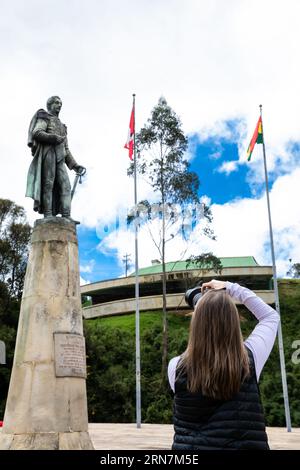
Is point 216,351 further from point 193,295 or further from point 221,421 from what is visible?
point 193,295

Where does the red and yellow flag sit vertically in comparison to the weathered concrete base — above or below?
above

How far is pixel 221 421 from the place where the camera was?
1.76 m

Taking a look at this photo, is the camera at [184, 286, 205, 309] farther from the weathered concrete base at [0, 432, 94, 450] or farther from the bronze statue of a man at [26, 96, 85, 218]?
the bronze statue of a man at [26, 96, 85, 218]

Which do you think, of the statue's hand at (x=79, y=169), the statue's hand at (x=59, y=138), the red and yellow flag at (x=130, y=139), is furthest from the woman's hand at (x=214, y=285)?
the red and yellow flag at (x=130, y=139)

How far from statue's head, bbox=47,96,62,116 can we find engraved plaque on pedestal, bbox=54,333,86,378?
12.7 ft

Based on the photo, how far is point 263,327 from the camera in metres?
1.99

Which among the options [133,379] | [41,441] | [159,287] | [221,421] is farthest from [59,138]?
[159,287]

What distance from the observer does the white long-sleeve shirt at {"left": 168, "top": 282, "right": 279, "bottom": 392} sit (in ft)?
6.31

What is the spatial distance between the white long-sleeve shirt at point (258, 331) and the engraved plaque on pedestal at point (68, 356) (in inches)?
218

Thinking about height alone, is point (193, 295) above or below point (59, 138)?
below

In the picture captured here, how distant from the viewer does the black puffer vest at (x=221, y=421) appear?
1.74 m

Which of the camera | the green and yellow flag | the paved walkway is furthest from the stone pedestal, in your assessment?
the green and yellow flag

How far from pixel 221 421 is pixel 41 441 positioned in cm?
561
